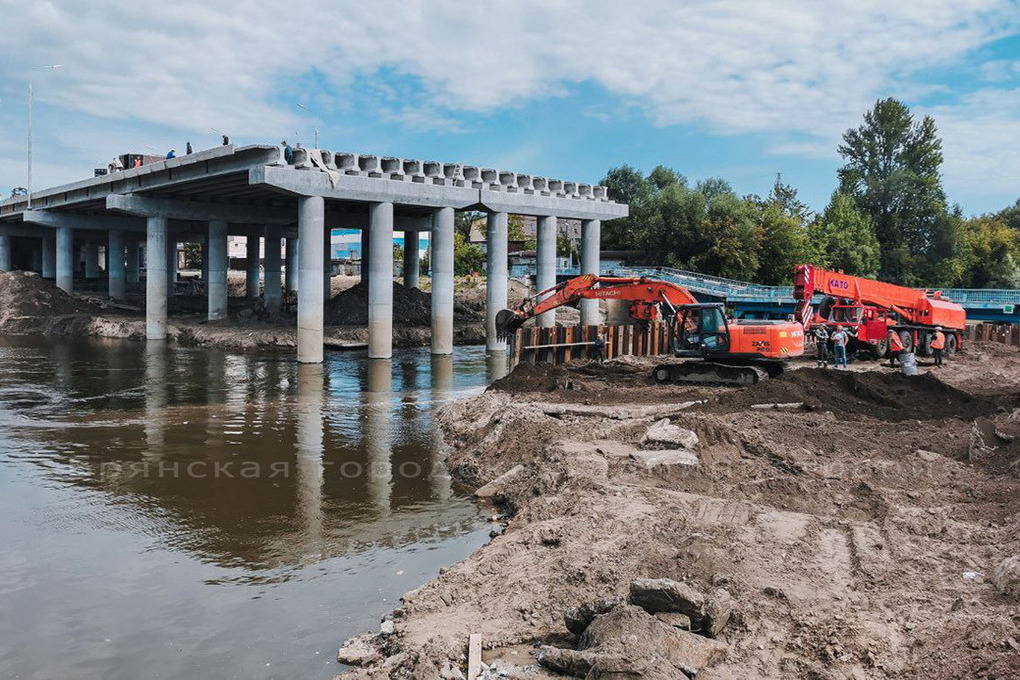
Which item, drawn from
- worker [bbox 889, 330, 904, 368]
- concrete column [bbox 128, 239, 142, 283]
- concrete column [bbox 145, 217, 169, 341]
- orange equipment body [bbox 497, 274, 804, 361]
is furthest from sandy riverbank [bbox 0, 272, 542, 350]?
worker [bbox 889, 330, 904, 368]

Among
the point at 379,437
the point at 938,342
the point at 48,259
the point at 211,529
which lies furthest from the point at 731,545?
the point at 48,259

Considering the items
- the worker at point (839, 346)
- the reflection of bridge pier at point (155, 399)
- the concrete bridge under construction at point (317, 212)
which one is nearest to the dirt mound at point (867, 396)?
the worker at point (839, 346)

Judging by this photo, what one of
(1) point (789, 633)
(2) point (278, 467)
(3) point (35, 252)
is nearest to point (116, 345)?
(2) point (278, 467)

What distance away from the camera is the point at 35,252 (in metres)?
98.6

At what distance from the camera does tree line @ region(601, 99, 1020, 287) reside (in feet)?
241

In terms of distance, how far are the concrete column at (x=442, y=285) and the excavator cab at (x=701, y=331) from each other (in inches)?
738

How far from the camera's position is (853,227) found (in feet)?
267

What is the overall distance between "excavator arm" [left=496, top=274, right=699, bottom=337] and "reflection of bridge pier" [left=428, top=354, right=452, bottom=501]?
10.3 ft

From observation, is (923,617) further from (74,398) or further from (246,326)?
(246,326)

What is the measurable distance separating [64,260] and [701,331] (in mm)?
58143

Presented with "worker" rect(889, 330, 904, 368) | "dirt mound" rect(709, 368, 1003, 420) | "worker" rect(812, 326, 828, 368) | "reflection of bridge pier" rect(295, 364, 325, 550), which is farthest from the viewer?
"worker" rect(889, 330, 904, 368)

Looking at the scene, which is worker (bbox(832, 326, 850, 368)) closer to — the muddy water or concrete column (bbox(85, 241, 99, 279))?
the muddy water

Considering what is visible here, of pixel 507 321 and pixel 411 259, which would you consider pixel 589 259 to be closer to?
pixel 411 259

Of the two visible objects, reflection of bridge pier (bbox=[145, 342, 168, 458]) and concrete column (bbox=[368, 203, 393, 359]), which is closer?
A: reflection of bridge pier (bbox=[145, 342, 168, 458])
